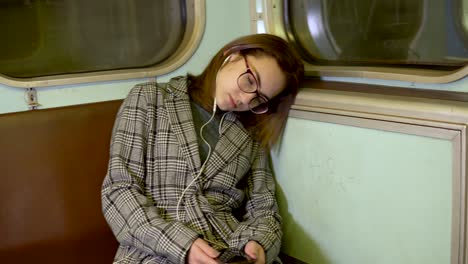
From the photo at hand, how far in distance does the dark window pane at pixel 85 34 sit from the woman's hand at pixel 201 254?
72 centimetres

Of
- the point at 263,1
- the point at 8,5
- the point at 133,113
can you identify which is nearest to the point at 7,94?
the point at 8,5

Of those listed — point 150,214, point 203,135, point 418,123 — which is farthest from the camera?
point 203,135

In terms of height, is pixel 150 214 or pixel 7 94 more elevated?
pixel 7 94

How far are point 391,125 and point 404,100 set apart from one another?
6cm

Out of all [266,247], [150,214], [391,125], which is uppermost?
[391,125]

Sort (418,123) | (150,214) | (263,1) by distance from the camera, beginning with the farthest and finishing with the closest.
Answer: (263,1)
(150,214)
(418,123)

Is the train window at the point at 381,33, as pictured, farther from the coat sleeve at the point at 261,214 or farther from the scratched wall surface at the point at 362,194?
the coat sleeve at the point at 261,214

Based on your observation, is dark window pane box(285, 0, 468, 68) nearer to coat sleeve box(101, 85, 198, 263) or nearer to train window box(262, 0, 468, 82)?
train window box(262, 0, 468, 82)

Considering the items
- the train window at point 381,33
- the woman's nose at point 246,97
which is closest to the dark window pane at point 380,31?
the train window at point 381,33

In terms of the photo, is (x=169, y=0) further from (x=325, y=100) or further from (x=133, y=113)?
(x=325, y=100)

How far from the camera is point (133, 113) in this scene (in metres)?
1.47

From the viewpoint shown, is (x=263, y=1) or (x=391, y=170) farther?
(x=263, y=1)

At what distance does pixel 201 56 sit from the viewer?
1.83 metres

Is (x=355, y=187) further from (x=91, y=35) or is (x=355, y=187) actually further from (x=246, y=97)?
(x=91, y=35)
